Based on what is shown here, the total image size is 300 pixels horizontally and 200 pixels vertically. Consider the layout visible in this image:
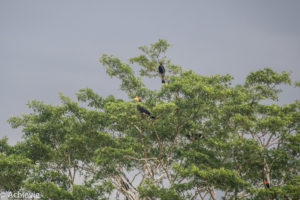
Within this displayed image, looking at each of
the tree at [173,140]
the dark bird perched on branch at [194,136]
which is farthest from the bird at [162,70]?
the dark bird perched on branch at [194,136]

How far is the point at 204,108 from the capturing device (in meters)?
14.9

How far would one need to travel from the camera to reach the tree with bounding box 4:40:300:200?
1385cm

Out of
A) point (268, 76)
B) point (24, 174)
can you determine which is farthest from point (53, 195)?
point (268, 76)

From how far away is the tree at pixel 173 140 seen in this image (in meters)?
13.9

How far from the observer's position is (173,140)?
663 inches

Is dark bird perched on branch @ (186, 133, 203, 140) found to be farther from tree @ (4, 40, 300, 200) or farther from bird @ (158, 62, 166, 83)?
bird @ (158, 62, 166, 83)

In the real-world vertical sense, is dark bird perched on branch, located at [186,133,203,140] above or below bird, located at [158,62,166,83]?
below

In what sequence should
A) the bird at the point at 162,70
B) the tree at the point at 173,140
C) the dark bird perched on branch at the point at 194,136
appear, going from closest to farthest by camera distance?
the tree at the point at 173,140 → the dark bird perched on branch at the point at 194,136 → the bird at the point at 162,70

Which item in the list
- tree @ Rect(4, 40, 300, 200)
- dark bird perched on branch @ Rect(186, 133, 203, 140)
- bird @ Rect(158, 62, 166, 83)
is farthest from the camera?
bird @ Rect(158, 62, 166, 83)

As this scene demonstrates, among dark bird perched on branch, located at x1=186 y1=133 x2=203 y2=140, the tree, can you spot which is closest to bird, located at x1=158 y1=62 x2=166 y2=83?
the tree

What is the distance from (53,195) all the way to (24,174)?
7.57 ft

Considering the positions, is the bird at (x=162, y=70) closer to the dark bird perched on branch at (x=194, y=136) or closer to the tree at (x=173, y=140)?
the tree at (x=173, y=140)

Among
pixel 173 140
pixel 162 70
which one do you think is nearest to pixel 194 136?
pixel 173 140

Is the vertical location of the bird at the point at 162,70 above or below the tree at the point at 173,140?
above
